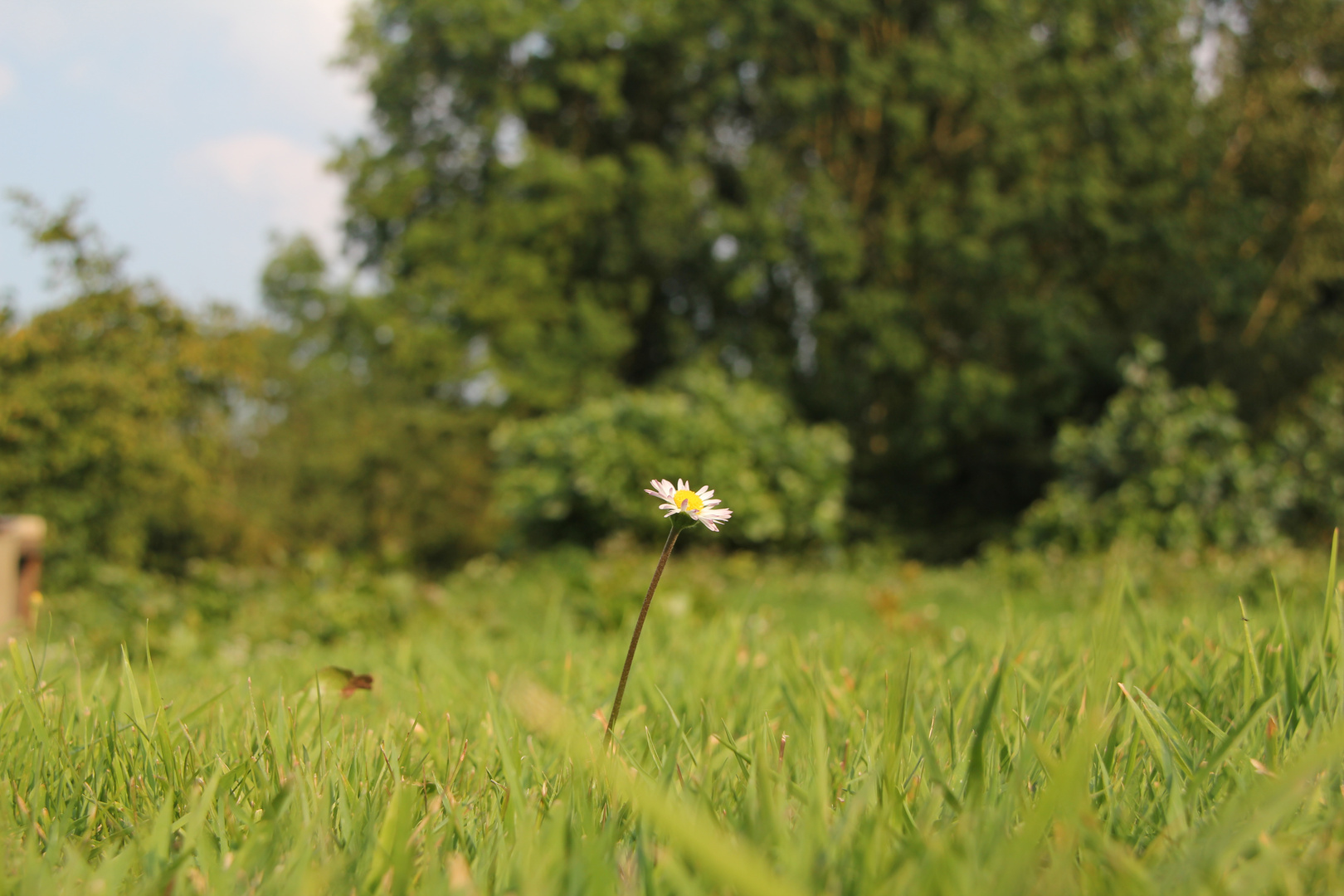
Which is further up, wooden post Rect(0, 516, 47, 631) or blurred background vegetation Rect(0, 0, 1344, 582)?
blurred background vegetation Rect(0, 0, 1344, 582)

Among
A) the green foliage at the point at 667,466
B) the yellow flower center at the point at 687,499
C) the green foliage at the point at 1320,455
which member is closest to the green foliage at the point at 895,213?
the green foliage at the point at 1320,455

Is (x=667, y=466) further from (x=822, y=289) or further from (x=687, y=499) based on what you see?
(x=687, y=499)

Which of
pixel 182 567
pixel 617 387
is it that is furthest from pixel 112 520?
pixel 617 387

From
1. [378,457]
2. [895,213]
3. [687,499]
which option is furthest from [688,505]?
[895,213]

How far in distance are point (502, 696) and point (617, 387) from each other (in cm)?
1348

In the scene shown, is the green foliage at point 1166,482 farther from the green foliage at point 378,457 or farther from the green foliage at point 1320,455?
the green foliage at point 378,457

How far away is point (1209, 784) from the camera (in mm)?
980

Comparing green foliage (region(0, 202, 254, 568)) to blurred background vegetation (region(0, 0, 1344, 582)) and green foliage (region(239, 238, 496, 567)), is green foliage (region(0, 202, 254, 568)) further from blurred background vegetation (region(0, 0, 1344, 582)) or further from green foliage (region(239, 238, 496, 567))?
green foliage (region(239, 238, 496, 567))

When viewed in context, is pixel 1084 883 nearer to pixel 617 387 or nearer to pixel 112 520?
pixel 112 520

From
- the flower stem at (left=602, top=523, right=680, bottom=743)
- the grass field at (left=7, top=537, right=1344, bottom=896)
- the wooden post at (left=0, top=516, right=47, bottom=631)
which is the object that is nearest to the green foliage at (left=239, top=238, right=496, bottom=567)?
the wooden post at (left=0, top=516, right=47, bottom=631)

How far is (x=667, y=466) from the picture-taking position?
9922 mm

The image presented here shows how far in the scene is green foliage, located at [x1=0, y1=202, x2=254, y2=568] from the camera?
745cm

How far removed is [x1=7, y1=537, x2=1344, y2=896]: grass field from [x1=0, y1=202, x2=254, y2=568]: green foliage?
249 inches

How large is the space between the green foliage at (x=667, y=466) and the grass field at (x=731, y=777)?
7582 millimetres
